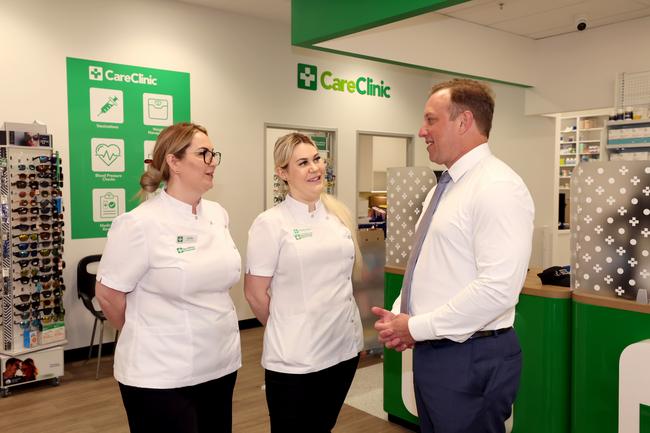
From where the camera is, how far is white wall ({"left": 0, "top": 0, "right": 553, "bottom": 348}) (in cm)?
507

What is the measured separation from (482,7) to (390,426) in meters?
4.14

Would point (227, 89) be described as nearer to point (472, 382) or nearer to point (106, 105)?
point (106, 105)

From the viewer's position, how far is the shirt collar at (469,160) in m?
1.91

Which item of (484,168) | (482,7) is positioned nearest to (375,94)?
(482,7)

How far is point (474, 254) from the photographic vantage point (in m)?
1.80

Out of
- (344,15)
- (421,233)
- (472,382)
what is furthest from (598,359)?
(344,15)

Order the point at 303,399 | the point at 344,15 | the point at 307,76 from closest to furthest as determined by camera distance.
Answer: the point at 303,399, the point at 344,15, the point at 307,76

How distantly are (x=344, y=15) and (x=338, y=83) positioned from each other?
295 centimetres

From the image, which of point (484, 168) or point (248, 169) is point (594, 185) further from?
point (248, 169)

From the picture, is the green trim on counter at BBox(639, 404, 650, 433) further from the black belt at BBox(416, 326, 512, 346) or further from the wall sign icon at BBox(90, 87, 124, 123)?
the wall sign icon at BBox(90, 87, 124, 123)

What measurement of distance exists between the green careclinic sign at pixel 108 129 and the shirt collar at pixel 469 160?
3.87 meters

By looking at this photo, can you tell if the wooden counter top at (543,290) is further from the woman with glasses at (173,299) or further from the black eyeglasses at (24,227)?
the black eyeglasses at (24,227)

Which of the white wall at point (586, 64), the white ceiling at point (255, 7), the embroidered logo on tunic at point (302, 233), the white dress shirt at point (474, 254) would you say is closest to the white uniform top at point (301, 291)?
the embroidered logo on tunic at point (302, 233)

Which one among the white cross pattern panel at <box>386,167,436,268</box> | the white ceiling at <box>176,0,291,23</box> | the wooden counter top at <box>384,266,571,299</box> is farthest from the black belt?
the white ceiling at <box>176,0,291,23</box>
